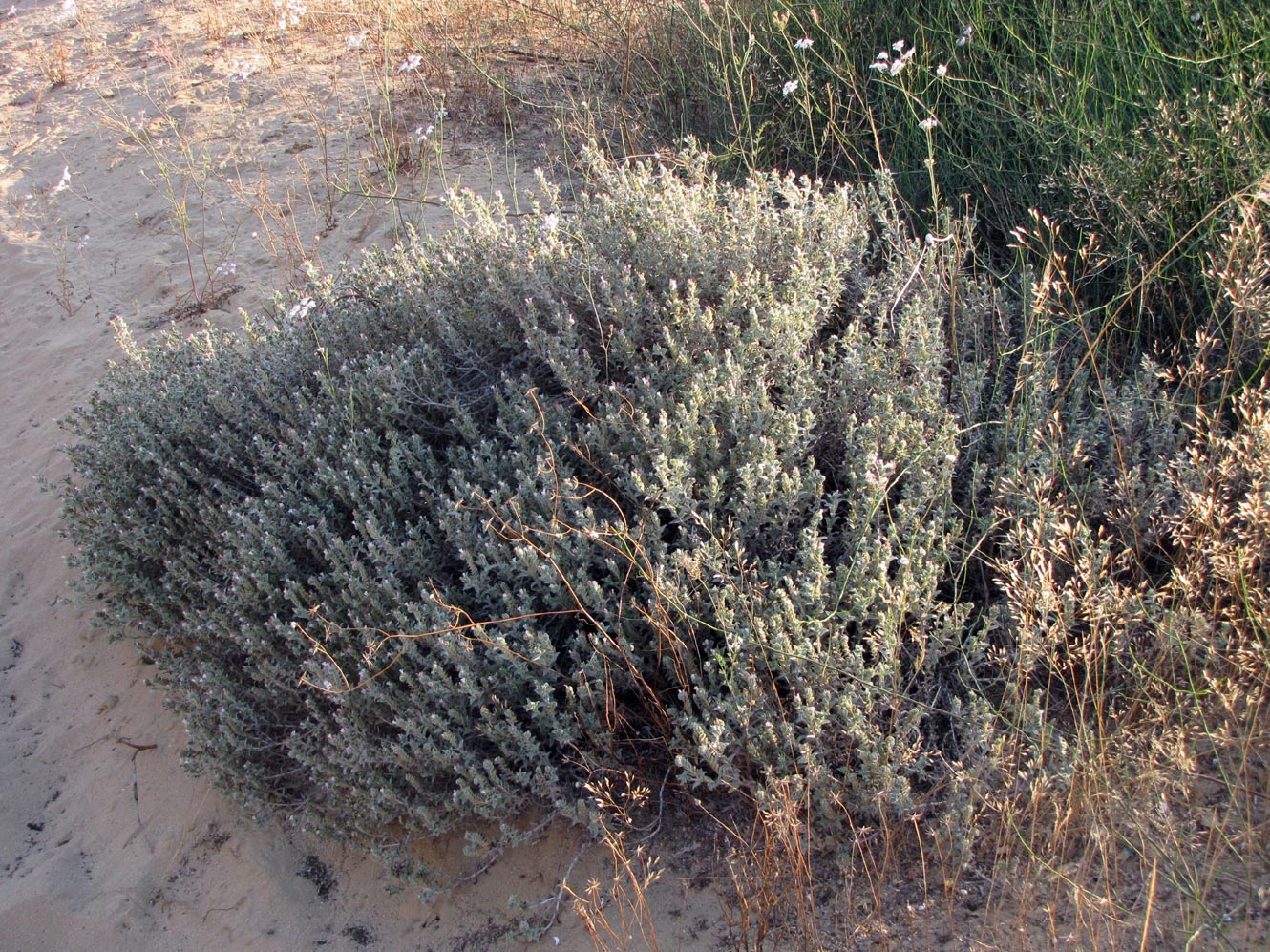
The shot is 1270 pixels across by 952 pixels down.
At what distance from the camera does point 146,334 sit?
16.0 feet

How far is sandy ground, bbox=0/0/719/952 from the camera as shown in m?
2.58

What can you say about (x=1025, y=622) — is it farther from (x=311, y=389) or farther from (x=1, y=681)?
(x=1, y=681)

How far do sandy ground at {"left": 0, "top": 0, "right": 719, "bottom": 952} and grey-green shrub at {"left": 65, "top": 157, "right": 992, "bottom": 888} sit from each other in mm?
233

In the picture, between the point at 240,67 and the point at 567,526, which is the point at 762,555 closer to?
the point at 567,526

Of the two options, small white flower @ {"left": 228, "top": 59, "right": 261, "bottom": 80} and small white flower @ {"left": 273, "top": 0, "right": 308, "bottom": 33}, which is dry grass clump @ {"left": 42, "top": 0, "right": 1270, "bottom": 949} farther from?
small white flower @ {"left": 273, "top": 0, "right": 308, "bottom": 33}

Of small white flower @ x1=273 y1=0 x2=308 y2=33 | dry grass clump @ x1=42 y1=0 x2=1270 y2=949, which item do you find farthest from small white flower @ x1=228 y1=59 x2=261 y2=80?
dry grass clump @ x1=42 y1=0 x2=1270 y2=949

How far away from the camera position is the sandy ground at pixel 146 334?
2578mm

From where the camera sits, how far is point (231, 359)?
3615 mm

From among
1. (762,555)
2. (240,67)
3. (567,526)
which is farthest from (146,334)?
(762,555)

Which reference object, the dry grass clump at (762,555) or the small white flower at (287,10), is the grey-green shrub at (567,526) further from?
the small white flower at (287,10)

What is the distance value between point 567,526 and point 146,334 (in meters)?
3.48

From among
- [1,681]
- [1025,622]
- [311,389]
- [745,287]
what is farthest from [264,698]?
[1025,622]

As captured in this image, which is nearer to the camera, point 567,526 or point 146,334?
point 567,526

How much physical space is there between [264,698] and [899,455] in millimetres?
1977
